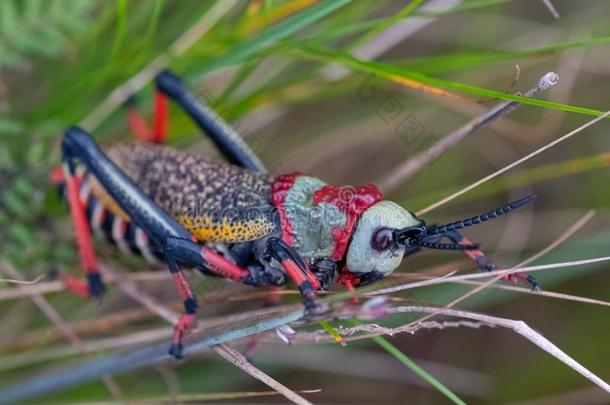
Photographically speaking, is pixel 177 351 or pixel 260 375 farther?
pixel 177 351

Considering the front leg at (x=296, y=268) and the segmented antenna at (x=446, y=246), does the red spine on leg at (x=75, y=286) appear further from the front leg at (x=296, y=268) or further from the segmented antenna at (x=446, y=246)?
the segmented antenna at (x=446, y=246)

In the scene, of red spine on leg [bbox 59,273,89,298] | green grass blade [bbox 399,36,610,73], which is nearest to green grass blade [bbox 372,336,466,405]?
green grass blade [bbox 399,36,610,73]

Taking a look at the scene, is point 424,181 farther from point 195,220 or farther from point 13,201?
point 13,201

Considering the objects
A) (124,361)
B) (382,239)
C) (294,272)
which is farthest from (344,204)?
(124,361)

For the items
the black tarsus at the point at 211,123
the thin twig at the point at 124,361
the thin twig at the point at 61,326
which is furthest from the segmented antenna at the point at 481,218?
the thin twig at the point at 61,326

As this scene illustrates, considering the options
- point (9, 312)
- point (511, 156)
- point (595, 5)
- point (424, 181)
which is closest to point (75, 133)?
point (9, 312)

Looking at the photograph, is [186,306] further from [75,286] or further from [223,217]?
[75,286]
